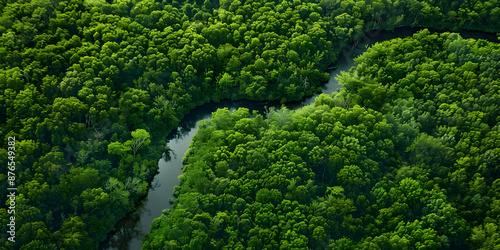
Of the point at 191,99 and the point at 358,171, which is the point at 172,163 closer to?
the point at 191,99

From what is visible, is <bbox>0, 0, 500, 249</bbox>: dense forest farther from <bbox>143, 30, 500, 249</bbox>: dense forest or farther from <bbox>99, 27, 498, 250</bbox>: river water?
<bbox>99, 27, 498, 250</bbox>: river water

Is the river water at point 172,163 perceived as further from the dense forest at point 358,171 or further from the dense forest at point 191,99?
the dense forest at point 358,171

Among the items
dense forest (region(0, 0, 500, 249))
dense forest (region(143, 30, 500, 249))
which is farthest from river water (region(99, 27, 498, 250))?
dense forest (region(143, 30, 500, 249))

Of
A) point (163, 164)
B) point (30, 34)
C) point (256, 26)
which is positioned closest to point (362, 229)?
point (163, 164)

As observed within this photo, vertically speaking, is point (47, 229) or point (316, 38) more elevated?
point (316, 38)

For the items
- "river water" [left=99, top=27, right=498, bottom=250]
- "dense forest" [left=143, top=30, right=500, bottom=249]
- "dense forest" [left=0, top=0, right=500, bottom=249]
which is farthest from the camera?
"river water" [left=99, top=27, right=498, bottom=250]

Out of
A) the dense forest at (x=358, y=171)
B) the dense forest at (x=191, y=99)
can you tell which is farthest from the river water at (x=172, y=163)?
the dense forest at (x=358, y=171)

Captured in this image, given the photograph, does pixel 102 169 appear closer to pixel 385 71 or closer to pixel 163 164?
pixel 163 164
